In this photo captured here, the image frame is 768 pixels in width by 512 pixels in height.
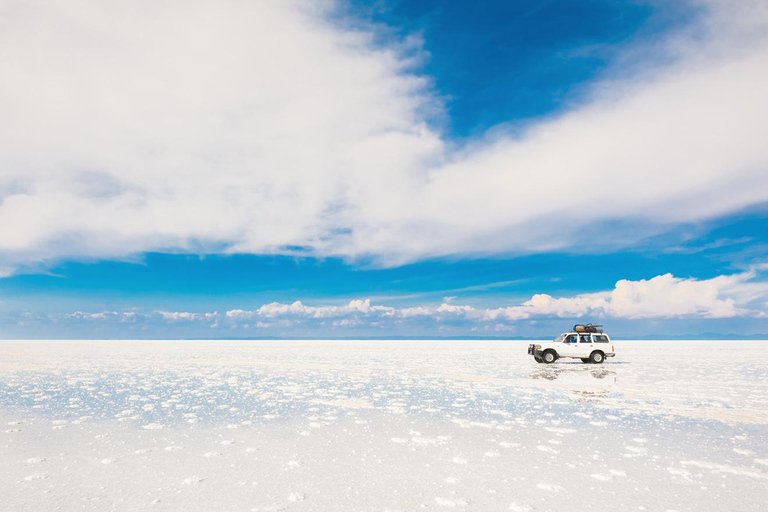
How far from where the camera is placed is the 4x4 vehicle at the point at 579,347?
30.5 m

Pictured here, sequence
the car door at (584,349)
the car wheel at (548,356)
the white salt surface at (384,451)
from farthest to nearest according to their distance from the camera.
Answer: the car wheel at (548,356) → the car door at (584,349) → the white salt surface at (384,451)

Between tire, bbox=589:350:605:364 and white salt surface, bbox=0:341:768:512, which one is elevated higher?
tire, bbox=589:350:605:364

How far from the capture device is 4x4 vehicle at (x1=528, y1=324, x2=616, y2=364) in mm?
30453

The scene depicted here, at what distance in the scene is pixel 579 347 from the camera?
100ft

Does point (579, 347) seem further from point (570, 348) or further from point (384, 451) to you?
point (384, 451)

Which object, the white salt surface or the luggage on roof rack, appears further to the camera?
the luggage on roof rack

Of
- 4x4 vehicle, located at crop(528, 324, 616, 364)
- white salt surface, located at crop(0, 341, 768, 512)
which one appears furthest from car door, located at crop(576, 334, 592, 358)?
white salt surface, located at crop(0, 341, 768, 512)

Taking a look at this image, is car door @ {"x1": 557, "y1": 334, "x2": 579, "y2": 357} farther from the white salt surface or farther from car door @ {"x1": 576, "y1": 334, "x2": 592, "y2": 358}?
the white salt surface

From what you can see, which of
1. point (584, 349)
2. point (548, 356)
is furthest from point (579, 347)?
point (548, 356)

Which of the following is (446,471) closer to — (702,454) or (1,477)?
(702,454)

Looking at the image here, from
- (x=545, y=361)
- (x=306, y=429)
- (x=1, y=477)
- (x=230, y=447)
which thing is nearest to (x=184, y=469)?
(x=230, y=447)

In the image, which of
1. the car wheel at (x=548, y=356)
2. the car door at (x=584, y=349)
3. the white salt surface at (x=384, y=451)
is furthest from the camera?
the car wheel at (x=548, y=356)

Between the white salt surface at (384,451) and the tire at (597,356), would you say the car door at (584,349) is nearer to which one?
the tire at (597,356)

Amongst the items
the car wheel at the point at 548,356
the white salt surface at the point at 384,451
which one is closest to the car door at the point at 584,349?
the car wheel at the point at 548,356
